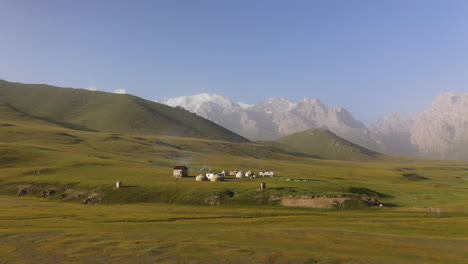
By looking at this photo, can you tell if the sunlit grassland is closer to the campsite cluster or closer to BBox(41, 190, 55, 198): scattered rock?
BBox(41, 190, 55, 198): scattered rock

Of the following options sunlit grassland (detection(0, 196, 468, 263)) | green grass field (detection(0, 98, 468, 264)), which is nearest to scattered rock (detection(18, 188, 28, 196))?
green grass field (detection(0, 98, 468, 264))

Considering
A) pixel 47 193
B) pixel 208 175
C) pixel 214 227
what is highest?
pixel 208 175

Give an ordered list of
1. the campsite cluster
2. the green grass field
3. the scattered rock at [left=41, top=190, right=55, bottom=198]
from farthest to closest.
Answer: the campsite cluster < the scattered rock at [left=41, top=190, right=55, bottom=198] < the green grass field

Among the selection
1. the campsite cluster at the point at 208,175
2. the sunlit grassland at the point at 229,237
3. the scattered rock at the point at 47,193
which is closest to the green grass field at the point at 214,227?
the sunlit grassland at the point at 229,237

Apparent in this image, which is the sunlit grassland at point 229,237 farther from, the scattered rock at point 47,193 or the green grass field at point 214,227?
the scattered rock at point 47,193

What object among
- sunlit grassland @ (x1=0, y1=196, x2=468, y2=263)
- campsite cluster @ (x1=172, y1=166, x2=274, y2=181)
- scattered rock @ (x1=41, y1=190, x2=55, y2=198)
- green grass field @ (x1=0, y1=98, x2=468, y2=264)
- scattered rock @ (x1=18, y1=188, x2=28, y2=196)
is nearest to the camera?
sunlit grassland @ (x1=0, y1=196, x2=468, y2=263)

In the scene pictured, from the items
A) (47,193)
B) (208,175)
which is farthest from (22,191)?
(208,175)

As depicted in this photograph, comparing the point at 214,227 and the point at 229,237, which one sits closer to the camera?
the point at 229,237

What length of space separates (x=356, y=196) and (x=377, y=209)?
9482 millimetres

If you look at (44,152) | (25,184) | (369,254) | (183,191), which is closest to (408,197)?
(183,191)

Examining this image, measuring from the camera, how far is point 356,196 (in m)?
101

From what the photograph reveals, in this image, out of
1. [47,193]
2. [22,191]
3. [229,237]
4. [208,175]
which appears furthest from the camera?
[208,175]

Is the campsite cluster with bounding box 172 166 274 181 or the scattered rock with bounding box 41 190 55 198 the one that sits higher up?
the campsite cluster with bounding box 172 166 274 181

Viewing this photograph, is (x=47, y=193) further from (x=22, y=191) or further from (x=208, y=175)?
(x=208, y=175)
